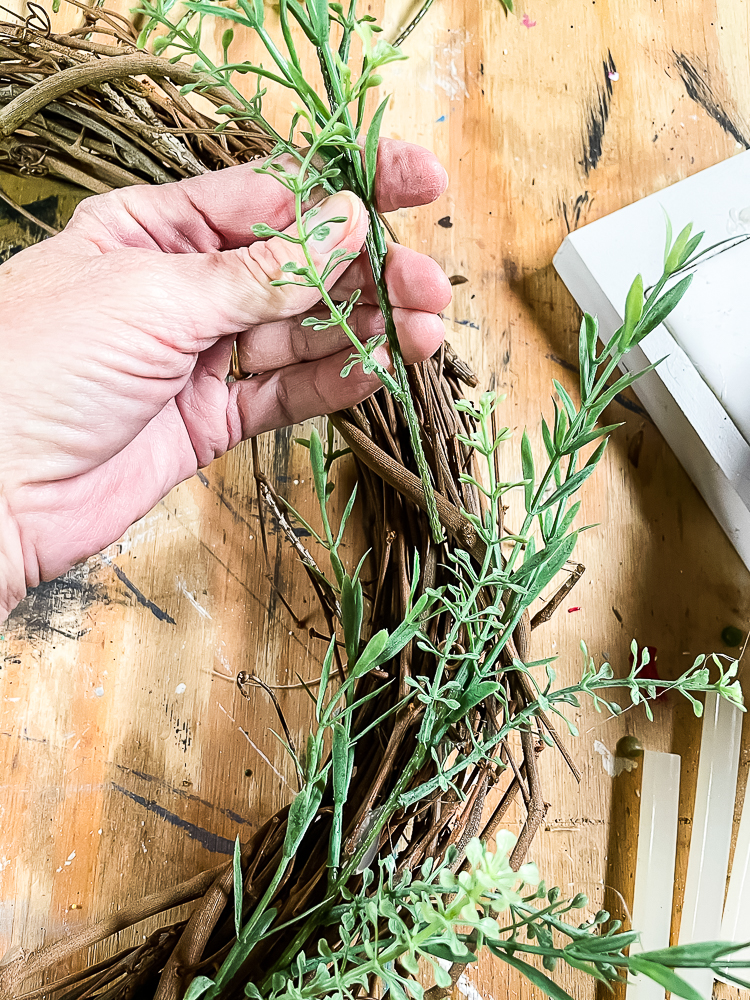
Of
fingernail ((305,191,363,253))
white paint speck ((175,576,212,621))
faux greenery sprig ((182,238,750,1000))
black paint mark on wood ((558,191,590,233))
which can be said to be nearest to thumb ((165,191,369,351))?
fingernail ((305,191,363,253))

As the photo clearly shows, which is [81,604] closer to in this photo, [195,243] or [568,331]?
[195,243]

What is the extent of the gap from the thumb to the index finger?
0.08 meters

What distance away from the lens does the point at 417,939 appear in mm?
224

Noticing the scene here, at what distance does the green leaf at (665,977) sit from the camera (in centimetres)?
20

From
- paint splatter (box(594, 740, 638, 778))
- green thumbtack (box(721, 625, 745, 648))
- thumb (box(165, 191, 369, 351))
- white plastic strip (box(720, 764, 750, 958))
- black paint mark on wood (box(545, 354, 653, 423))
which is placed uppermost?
black paint mark on wood (box(545, 354, 653, 423))

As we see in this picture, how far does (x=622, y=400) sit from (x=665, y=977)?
20.4 inches

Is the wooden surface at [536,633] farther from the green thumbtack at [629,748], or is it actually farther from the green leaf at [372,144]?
the green leaf at [372,144]

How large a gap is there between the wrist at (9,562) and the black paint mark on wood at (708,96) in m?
0.71

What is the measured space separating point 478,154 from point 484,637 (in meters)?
0.52

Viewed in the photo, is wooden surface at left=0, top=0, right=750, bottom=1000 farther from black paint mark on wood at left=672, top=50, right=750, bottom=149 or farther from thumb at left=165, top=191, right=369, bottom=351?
thumb at left=165, top=191, right=369, bottom=351

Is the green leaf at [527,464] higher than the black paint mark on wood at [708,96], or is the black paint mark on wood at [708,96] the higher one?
the black paint mark on wood at [708,96]

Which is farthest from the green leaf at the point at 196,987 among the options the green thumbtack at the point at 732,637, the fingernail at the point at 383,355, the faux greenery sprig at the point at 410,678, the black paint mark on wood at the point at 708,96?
the black paint mark on wood at the point at 708,96

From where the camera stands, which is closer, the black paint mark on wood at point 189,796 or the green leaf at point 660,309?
the green leaf at point 660,309

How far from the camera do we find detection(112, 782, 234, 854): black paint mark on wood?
548mm
